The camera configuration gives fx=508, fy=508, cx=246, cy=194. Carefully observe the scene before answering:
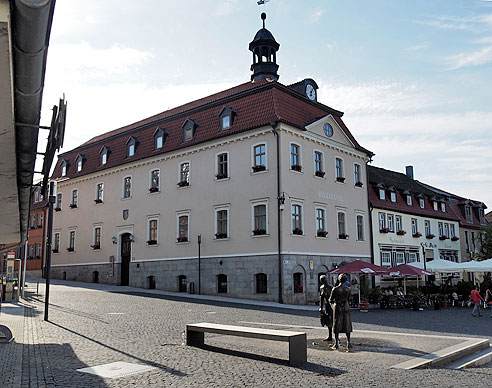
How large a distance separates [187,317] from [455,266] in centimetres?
1941

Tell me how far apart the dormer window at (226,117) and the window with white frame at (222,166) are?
1622mm

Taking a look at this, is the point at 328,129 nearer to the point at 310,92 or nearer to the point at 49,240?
the point at 310,92

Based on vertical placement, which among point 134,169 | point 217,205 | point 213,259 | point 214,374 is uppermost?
point 134,169

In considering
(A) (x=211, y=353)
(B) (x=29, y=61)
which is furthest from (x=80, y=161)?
(B) (x=29, y=61)

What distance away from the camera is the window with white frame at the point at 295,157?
28406mm

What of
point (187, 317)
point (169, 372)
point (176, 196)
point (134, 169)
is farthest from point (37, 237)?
point (169, 372)

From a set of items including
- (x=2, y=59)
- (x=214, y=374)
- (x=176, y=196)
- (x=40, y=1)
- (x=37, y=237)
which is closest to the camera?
(x=40, y=1)

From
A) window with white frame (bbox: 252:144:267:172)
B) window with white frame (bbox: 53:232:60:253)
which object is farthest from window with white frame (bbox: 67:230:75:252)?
window with white frame (bbox: 252:144:267:172)

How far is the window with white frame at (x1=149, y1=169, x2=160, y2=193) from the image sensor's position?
1345 inches

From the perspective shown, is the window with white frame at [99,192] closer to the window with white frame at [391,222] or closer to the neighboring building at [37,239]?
the neighboring building at [37,239]

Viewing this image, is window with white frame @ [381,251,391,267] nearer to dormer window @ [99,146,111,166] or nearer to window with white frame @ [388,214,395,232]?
window with white frame @ [388,214,395,232]

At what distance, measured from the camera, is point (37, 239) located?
46.4 m

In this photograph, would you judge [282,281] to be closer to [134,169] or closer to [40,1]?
[134,169]

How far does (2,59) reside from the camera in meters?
4.51
